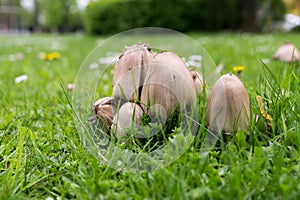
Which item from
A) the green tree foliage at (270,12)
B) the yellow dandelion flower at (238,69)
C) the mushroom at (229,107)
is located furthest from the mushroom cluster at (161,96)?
the green tree foliage at (270,12)

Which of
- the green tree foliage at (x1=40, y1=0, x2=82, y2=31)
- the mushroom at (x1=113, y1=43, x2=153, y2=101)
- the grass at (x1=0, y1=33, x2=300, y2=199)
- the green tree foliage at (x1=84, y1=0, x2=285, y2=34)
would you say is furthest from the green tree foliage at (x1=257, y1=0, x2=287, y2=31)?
the green tree foliage at (x1=40, y1=0, x2=82, y2=31)

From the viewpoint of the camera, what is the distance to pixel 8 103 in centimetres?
215

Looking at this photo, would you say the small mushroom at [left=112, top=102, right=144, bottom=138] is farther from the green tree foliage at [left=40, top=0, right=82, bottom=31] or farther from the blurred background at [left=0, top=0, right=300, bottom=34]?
the green tree foliage at [left=40, top=0, right=82, bottom=31]

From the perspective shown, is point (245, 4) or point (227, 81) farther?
point (245, 4)

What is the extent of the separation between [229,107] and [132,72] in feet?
1.16

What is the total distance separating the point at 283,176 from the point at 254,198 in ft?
0.32

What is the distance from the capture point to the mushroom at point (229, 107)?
4.02 ft

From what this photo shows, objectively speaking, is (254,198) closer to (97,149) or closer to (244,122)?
(244,122)

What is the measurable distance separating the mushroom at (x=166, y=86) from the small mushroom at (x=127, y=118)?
0.04 m

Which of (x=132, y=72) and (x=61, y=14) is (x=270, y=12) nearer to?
(x=132, y=72)

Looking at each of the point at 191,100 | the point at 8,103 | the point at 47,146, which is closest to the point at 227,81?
the point at 191,100

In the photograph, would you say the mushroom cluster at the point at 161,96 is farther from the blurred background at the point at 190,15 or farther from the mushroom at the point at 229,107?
the blurred background at the point at 190,15

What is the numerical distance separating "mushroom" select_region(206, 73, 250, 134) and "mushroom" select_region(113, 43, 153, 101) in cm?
26

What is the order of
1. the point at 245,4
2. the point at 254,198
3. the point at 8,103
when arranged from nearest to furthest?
the point at 254,198 → the point at 8,103 → the point at 245,4
